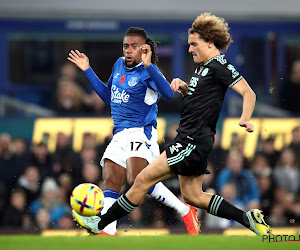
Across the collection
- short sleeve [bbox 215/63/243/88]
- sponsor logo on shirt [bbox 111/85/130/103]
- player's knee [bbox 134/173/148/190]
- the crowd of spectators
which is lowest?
the crowd of spectators

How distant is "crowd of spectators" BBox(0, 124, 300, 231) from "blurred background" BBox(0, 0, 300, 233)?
0.02 metres

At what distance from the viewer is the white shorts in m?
8.95

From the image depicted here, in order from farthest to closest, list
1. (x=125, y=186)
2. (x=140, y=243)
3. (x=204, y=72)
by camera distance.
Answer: (x=125, y=186) < (x=204, y=72) < (x=140, y=243)

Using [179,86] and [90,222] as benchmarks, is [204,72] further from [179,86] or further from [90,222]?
[90,222]

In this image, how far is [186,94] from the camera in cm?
819

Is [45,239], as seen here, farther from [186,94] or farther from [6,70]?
[6,70]

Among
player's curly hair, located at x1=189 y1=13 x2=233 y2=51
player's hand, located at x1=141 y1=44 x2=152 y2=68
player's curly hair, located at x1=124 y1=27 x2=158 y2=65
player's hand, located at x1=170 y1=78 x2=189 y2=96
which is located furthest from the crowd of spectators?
player's curly hair, located at x1=189 y1=13 x2=233 y2=51

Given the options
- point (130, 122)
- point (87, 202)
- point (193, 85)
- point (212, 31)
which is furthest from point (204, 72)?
point (87, 202)

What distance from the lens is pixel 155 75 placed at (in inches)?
337

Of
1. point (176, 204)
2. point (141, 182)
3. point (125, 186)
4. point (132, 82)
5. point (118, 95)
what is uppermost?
point (132, 82)

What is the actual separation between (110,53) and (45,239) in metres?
7.33

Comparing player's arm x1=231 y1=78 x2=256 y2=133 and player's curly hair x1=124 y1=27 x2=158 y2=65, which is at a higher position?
player's curly hair x1=124 y1=27 x2=158 y2=65

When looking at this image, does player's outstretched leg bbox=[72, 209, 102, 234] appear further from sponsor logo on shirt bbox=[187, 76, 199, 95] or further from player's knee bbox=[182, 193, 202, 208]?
sponsor logo on shirt bbox=[187, 76, 199, 95]

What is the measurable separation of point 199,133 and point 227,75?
607 mm
